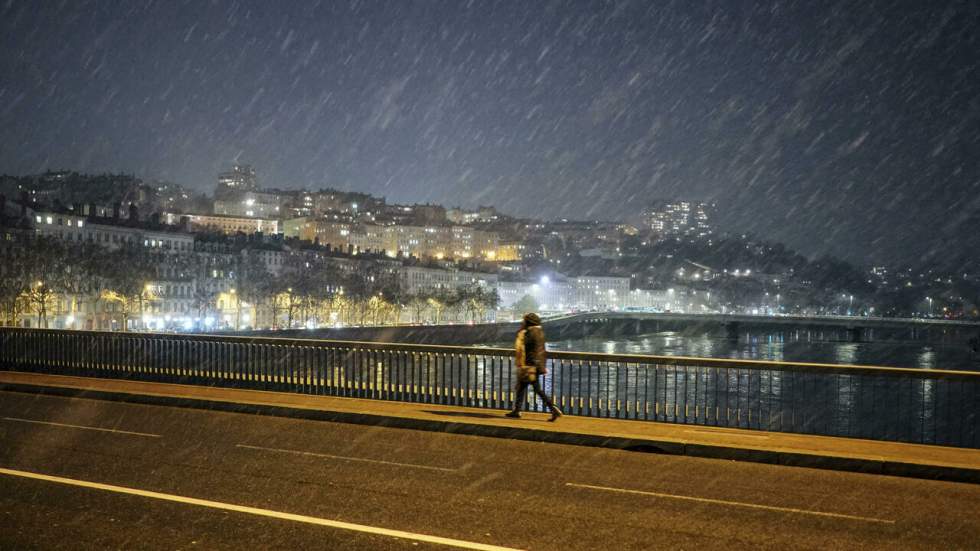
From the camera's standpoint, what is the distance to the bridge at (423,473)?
29.9 feet

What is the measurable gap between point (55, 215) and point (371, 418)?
12411 cm

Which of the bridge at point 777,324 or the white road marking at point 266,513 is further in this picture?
the bridge at point 777,324

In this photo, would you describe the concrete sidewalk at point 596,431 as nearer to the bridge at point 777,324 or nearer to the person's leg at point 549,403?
the person's leg at point 549,403

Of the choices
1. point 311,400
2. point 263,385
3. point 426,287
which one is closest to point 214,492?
point 311,400

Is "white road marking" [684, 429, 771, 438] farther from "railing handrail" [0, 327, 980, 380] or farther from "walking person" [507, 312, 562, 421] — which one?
"walking person" [507, 312, 562, 421]

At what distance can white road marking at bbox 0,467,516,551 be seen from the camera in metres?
8.59

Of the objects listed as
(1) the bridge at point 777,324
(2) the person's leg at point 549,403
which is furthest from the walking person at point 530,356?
(1) the bridge at point 777,324

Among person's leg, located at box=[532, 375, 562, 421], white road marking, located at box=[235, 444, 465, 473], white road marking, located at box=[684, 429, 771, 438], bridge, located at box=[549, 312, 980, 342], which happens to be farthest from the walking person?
bridge, located at box=[549, 312, 980, 342]

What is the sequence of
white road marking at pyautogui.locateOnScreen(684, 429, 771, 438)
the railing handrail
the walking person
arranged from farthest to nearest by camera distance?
the walking person, white road marking at pyautogui.locateOnScreen(684, 429, 771, 438), the railing handrail

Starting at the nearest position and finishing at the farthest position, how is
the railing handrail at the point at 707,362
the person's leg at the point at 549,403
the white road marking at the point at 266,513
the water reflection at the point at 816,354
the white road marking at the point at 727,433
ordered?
the white road marking at the point at 266,513
the railing handrail at the point at 707,362
the white road marking at the point at 727,433
the person's leg at the point at 549,403
the water reflection at the point at 816,354

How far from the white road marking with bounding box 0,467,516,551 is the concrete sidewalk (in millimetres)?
5969

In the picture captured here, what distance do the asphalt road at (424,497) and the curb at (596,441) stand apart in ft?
0.90

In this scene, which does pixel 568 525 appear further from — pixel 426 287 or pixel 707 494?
pixel 426 287

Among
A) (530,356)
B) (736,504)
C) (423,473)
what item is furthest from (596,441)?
(736,504)
